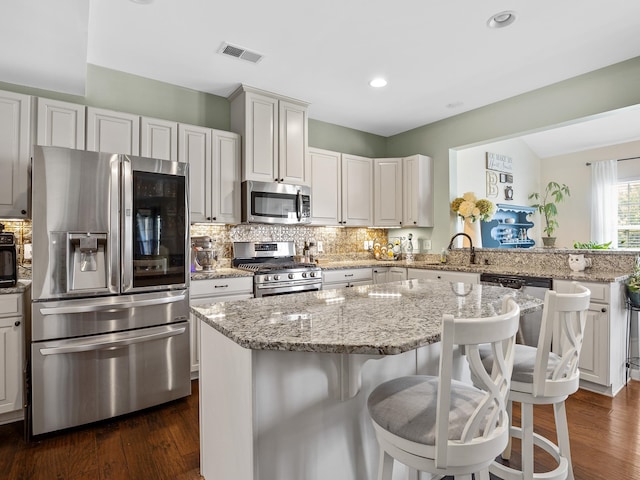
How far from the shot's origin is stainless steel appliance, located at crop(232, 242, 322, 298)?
3.36 meters

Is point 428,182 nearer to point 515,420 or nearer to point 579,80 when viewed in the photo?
point 579,80

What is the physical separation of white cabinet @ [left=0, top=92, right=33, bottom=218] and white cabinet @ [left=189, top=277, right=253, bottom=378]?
1369mm

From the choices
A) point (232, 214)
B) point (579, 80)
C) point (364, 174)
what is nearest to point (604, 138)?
point (579, 80)

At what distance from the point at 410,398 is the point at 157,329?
2075 millimetres

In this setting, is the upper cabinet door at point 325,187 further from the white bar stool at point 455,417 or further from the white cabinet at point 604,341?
the white bar stool at point 455,417

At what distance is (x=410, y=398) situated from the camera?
3.97 feet

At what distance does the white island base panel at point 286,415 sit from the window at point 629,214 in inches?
255

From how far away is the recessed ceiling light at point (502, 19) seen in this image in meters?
2.44

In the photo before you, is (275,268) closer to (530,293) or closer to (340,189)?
(340,189)

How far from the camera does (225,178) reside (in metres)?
3.55

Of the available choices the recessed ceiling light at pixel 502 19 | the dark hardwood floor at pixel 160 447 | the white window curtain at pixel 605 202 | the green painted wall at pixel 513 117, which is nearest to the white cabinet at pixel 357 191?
the green painted wall at pixel 513 117

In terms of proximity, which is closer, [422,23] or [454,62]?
[422,23]

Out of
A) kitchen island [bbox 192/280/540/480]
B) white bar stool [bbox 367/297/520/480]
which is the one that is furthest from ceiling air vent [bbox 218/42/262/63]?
white bar stool [bbox 367/297/520/480]

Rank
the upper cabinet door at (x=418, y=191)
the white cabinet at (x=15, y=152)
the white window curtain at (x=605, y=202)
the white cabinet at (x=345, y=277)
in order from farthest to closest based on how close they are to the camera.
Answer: the white window curtain at (x=605, y=202)
the upper cabinet door at (x=418, y=191)
the white cabinet at (x=345, y=277)
the white cabinet at (x=15, y=152)
